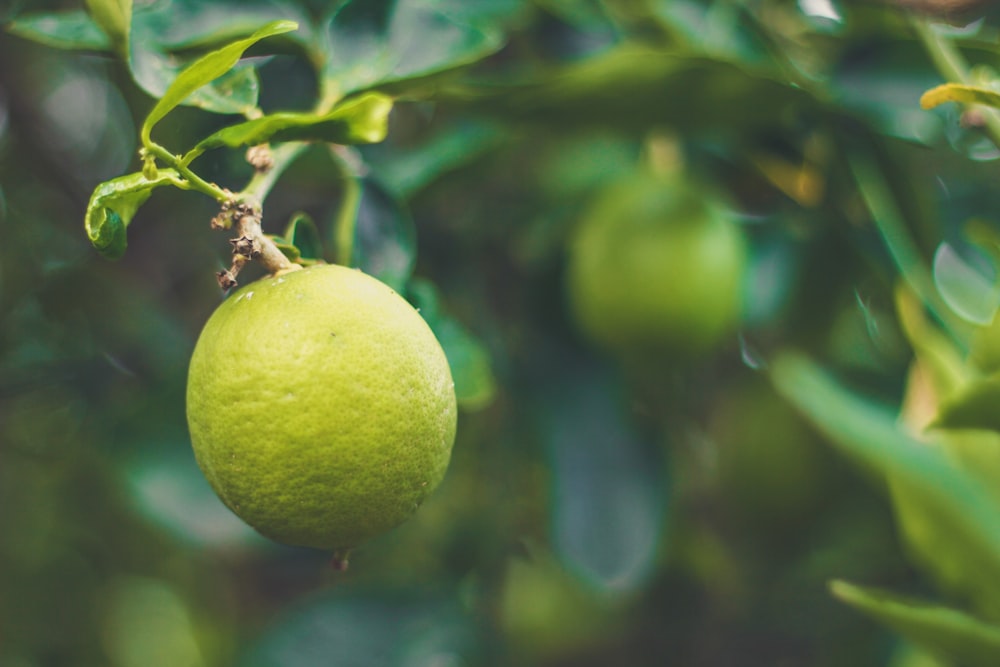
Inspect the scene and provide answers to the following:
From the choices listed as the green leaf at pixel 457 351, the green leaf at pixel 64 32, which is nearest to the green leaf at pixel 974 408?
the green leaf at pixel 457 351

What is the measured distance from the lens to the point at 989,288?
3.46 feet

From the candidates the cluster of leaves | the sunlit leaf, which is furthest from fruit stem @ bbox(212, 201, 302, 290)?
the sunlit leaf

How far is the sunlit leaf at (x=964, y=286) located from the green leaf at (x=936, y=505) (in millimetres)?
161

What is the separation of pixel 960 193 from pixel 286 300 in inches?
50.4

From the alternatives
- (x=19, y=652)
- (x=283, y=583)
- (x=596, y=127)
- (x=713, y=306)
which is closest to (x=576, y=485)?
(x=713, y=306)

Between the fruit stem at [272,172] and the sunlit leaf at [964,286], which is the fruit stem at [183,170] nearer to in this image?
the fruit stem at [272,172]

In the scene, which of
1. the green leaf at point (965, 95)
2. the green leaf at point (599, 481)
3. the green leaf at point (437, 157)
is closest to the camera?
the green leaf at point (965, 95)

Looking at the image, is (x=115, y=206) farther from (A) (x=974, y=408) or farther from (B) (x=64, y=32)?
(A) (x=974, y=408)

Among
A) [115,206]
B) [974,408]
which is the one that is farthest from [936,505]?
[115,206]

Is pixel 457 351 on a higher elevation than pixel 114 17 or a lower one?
lower

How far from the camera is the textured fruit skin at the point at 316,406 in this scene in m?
0.52

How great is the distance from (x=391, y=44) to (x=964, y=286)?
0.73m

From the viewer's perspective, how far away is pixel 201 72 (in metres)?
0.51

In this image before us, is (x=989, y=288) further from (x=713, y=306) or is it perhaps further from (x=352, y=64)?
(x=352, y=64)
